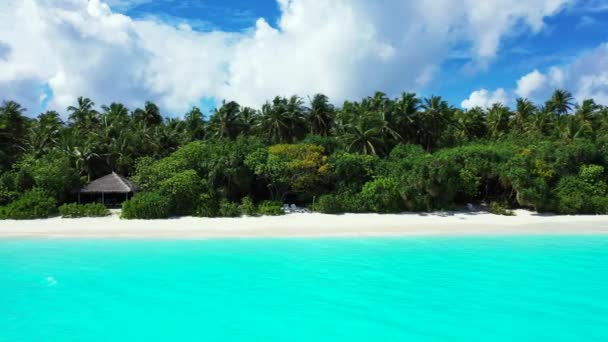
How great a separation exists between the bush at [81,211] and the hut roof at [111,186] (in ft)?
10.7

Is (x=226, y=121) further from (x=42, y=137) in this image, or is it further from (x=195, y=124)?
(x=42, y=137)

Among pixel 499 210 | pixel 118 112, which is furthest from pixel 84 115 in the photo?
pixel 499 210

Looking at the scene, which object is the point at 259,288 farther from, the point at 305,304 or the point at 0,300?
the point at 0,300

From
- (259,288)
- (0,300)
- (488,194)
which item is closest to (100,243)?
(0,300)

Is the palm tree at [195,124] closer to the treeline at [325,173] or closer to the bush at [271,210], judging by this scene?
the treeline at [325,173]

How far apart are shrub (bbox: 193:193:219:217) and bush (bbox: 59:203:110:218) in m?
6.47

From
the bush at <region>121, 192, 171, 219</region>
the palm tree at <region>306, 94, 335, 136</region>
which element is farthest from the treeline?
the palm tree at <region>306, 94, 335, 136</region>

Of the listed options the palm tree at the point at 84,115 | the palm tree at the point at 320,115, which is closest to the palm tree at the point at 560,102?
the palm tree at the point at 320,115

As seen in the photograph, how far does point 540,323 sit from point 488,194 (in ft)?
83.4

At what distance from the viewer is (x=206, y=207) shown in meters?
29.9

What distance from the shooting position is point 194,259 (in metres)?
17.9

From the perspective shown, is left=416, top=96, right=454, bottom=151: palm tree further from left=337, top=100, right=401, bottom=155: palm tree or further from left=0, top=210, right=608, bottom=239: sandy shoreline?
left=0, top=210, right=608, bottom=239: sandy shoreline

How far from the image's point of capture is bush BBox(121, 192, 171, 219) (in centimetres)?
2900

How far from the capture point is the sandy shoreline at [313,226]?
81.7 feet
